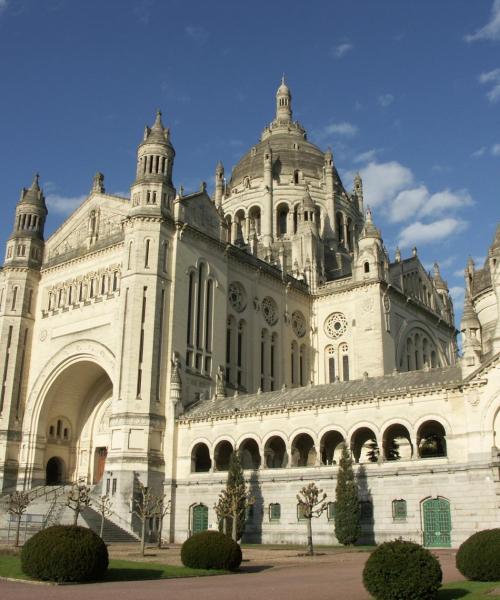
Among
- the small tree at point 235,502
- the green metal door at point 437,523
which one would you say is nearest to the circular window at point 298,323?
the small tree at point 235,502

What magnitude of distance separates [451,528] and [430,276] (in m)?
44.8

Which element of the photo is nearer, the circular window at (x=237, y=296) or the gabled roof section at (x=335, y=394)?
the gabled roof section at (x=335, y=394)

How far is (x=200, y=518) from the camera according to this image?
4753 cm

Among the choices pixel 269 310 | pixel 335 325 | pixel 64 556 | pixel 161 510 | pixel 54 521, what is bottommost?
pixel 64 556

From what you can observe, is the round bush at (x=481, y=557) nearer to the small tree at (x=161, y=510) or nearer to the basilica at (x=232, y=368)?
the basilica at (x=232, y=368)

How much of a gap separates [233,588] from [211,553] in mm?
5660

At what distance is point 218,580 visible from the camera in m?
23.7

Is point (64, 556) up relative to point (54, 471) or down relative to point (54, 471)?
down

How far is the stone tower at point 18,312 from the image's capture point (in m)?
57.5

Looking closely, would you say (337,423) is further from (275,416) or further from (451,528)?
(451,528)

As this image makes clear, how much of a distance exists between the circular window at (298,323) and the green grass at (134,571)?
3998 cm

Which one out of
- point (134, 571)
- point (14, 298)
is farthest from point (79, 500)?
point (14, 298)

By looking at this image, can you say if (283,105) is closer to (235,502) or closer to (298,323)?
(298,323)

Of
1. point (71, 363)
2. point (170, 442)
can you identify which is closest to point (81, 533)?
point (170, 442)
